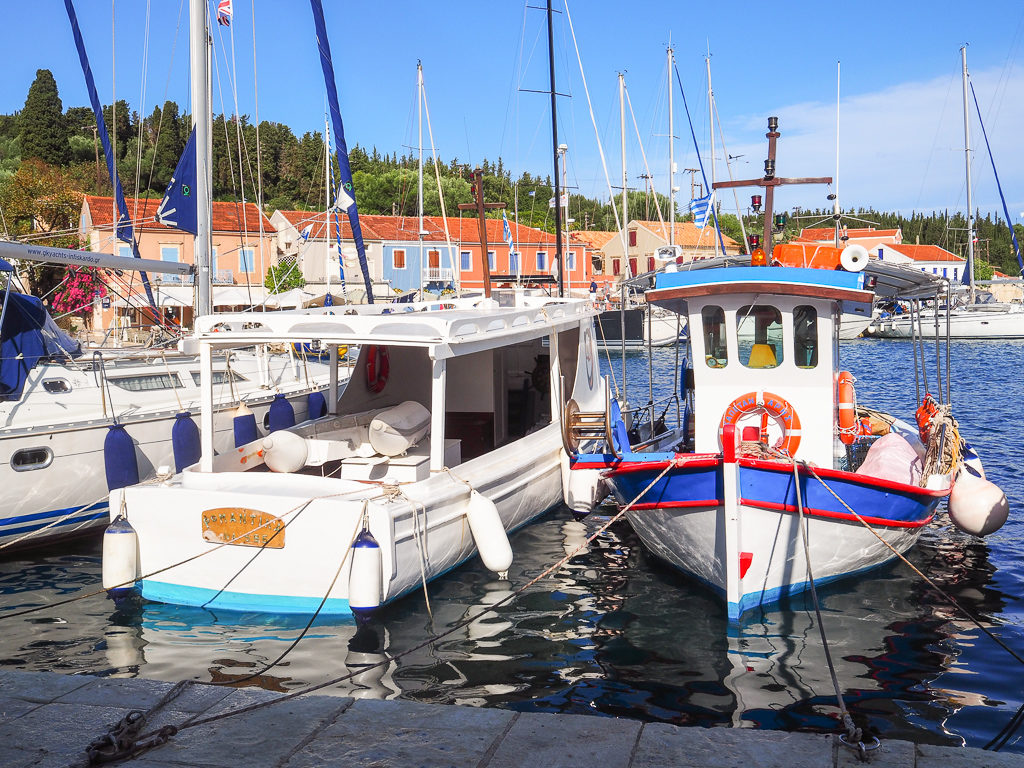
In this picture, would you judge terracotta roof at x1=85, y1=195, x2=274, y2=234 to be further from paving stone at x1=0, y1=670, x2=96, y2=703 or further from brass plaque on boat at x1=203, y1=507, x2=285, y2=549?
paving stone at x1=0, y1=670, x2=96, y2=703

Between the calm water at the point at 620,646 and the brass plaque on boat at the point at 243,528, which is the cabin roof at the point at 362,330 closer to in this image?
the brass plaque on boat at the point at 243,528

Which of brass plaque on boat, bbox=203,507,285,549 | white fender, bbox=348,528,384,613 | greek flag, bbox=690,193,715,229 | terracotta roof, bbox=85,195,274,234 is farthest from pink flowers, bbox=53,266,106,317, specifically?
terracotta roof, bbox=85,195,274,234

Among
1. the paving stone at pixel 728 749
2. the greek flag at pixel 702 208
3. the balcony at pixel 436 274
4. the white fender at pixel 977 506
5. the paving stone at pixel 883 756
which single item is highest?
the greek flag at pixel 702 208

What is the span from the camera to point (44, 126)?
65562mm

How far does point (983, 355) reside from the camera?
42125 mm

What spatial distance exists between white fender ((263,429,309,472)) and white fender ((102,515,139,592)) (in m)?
1.55

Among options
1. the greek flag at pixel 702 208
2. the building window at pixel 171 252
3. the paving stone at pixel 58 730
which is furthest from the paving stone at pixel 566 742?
the building window at pixel 171 252

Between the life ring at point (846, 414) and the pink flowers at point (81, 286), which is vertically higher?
the pink flowers at point (81, 286)

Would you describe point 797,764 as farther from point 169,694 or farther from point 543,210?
point 543,210

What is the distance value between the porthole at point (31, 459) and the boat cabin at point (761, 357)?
7.39m

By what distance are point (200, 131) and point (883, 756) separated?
11.0m

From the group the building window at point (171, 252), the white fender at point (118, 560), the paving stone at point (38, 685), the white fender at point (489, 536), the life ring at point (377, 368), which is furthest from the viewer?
the building window at point (171, 252)

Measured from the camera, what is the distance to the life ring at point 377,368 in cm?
1219

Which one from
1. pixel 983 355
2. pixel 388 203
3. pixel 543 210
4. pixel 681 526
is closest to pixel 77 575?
pixel 681 526
